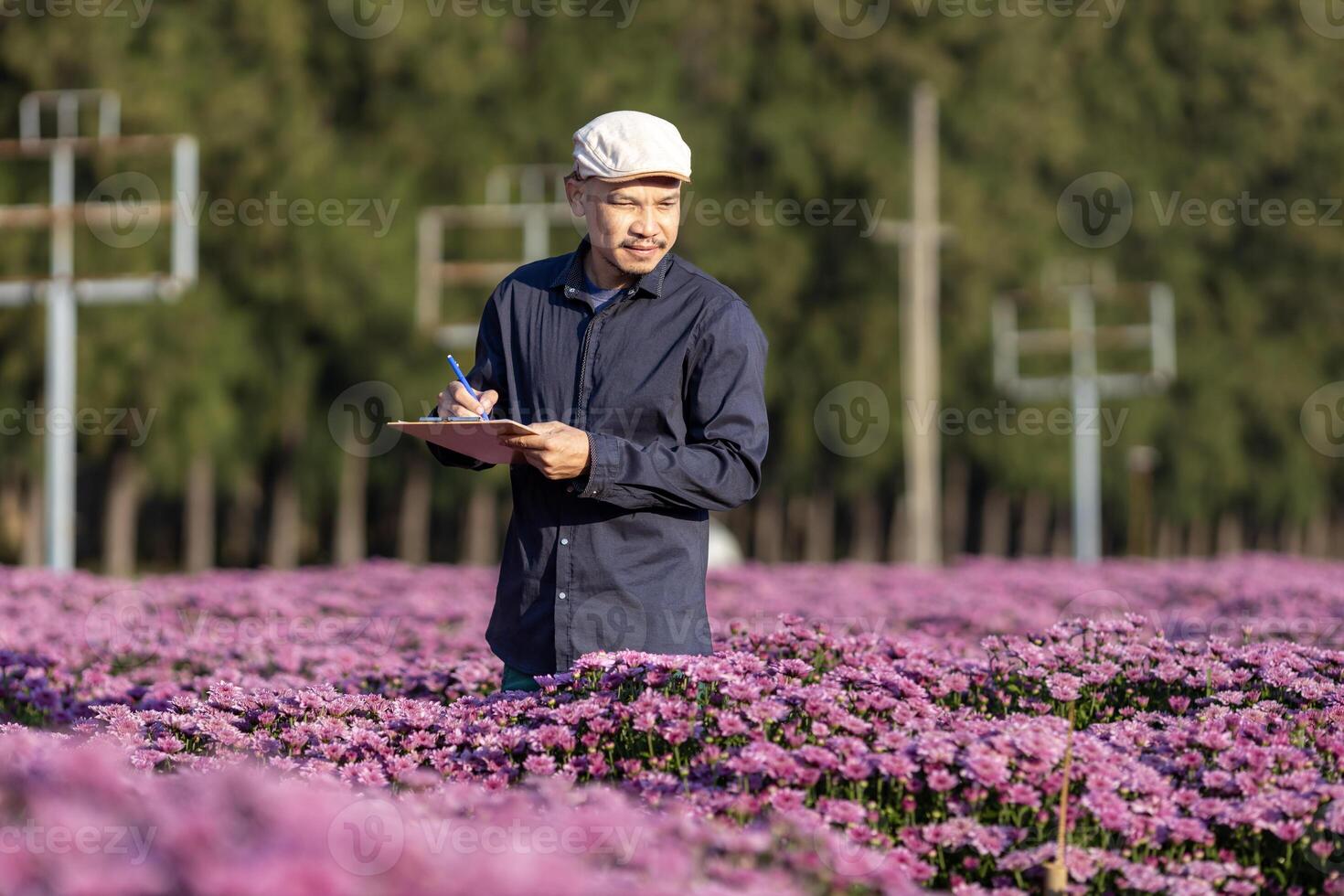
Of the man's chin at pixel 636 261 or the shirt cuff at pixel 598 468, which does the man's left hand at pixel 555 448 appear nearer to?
the shirt cuff at pixel 598 468

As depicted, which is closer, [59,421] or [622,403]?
[622,403]

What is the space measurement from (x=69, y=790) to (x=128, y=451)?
24.8 meters

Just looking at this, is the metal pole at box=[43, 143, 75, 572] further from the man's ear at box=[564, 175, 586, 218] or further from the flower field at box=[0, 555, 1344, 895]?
the man's ear at box=[564, 175, 586, 218]

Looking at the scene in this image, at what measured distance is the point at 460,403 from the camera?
4801 millimetres

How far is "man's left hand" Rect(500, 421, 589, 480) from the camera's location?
454cm

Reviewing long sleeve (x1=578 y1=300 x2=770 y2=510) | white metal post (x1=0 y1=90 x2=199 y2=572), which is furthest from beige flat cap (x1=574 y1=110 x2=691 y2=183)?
white metal post (x1=0 y1=90 x2=199 y2=572)

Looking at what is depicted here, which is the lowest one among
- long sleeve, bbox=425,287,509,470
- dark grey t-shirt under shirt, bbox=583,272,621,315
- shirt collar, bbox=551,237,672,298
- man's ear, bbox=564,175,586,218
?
long sleeve, bbox=425,287,509,470

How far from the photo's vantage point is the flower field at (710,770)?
2883 millimetres

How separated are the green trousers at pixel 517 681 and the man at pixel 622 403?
0.10ft

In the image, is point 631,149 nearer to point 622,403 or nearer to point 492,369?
point 622,403

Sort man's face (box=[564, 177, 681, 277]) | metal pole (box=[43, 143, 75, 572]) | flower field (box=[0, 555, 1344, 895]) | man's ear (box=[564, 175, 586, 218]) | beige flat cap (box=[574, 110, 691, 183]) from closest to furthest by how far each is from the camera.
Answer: flower field (box=[0, 555, 1344, 895]), beige flat cap (box=[574, 110, 691, 183]), man's face (box=[564, 177, 681, 277]), man's ear (box=[564, 175, 586, 218]), metal pole (box=[43, 143, 75, 572])

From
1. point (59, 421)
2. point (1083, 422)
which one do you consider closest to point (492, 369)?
point (59, 421)

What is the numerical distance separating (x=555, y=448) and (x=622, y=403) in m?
0.48

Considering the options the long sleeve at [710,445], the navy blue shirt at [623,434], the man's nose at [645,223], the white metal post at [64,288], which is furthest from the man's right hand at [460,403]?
the white metal post at [64,288]
